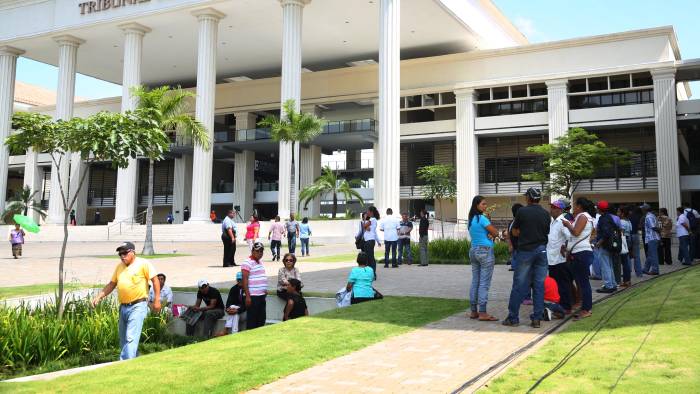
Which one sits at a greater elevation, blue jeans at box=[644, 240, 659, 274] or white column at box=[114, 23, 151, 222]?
white column at box=[114, 23, 151, 222]

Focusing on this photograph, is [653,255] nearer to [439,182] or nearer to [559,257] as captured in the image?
[559,257]

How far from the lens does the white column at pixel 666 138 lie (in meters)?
31.7

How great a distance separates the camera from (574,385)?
14.3 feet

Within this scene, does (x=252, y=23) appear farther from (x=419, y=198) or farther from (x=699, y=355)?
(x=699, y=355)

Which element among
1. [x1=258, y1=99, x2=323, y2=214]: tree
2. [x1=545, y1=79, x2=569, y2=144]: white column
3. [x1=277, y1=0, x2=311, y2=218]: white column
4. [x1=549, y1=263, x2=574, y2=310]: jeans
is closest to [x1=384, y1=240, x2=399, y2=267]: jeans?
[x1=549, y1=263, x2=574, y2=310]: jeans

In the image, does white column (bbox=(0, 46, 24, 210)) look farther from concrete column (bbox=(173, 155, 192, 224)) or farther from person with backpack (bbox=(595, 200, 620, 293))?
person with backpack (bbox=(595, 200, 620, 293))

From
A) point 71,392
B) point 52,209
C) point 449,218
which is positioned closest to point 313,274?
point 71,392

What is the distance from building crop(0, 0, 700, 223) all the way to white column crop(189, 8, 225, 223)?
8 cm

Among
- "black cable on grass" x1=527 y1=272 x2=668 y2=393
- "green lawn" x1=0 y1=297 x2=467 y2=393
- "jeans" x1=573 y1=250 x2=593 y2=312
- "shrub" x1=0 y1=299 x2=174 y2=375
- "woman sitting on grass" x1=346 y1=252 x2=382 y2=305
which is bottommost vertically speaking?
"shrub" x1=0 y1=299 x2=174 y2=375

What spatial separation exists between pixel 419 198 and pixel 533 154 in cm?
863

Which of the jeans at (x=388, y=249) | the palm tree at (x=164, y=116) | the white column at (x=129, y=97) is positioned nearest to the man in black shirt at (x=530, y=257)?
the jeans at (x=388, y=249)

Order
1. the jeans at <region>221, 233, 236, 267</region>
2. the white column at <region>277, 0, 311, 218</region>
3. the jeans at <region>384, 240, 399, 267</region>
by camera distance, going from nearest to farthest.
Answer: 1. the jeans at <region>384, 240, 399, 267</region>
2. the jeans at <region>221, 233, 236, 267</region>
3. the white column at <region>277, 0, 311, 218</region>

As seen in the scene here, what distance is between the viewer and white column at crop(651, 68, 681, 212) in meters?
31.7

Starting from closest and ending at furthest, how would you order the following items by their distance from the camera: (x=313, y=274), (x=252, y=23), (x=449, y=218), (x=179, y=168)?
(x=313, y=274), (x=252, y=23), (x=449, y=218), (x=179, y=168)
